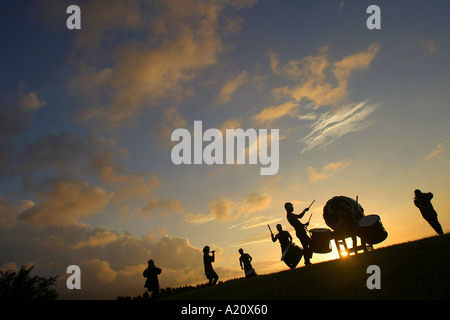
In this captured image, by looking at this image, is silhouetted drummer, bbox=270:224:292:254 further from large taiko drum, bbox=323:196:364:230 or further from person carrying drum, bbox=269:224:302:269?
large taiko drum, bbox=323:196:364:230

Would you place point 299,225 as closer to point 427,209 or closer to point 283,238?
point 283,238

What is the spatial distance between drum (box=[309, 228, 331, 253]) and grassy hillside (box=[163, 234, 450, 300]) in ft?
8.08

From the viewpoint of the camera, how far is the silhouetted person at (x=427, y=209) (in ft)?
53.9

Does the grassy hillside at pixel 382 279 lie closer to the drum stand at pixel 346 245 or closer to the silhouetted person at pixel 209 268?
the drum stand at pixel 346 245

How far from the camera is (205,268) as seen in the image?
18.5 m

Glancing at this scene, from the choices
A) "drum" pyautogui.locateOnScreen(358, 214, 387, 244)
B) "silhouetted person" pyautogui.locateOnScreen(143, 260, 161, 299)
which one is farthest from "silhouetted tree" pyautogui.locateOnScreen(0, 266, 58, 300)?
"drum" pyautogui.locateOnScreen(358, 214, 387, 244)

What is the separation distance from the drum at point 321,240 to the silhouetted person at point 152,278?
8.41 metres

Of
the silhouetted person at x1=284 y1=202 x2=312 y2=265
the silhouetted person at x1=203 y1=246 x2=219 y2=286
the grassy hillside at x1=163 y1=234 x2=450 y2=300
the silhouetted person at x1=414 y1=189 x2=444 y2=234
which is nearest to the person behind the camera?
the grassy hillside at x1=163 y1=234 x2=450 y2=300

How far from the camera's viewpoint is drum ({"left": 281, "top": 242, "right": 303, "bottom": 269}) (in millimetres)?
16672

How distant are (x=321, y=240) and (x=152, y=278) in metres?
9.03

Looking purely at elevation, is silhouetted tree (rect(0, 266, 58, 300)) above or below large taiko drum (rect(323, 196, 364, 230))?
below

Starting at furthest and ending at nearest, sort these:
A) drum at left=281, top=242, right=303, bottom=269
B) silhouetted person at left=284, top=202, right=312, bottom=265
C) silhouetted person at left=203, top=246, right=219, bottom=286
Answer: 1. silhouetted person at left=203, top=246, right=219, bottom=286
2. drum at left=281, top=242, right=303, bottom=269
3. silhouetted person at left=284, top=202, right=312, bottom=265

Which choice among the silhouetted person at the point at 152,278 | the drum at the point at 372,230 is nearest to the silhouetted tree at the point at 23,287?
the silhouetted person at the point at 152,278
